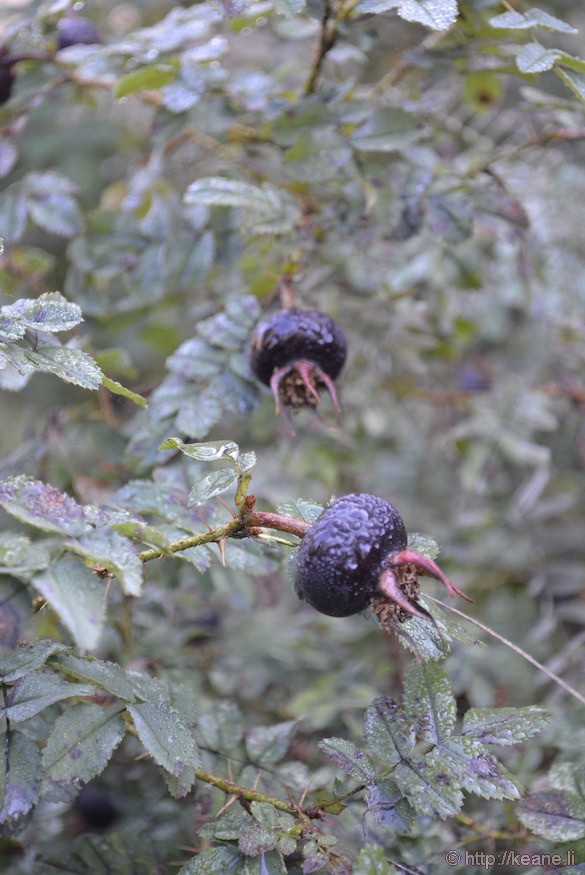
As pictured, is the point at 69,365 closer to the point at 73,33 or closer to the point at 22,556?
the point at 22,556

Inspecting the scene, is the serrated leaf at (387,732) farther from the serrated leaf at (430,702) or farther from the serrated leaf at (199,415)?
the serrated leaf at (199,415)

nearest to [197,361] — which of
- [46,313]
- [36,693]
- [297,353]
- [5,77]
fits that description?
[297,353]

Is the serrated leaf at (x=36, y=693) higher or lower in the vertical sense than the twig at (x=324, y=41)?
lower

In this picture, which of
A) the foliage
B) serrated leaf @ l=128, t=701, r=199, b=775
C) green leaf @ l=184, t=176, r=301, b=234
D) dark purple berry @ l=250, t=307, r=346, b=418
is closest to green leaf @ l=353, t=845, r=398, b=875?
the foliage

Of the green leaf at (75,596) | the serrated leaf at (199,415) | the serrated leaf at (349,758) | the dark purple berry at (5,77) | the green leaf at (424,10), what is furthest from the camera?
the dark purple berry at (5,77)

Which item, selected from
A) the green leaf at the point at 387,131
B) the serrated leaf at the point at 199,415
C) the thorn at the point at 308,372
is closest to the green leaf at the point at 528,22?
the green leaf at the point at 387,131

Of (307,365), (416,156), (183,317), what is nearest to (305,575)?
(307,365)

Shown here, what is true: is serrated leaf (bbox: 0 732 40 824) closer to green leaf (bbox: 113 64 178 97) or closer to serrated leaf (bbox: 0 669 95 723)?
serrated leaf (bbox: 0 669 95 723)
